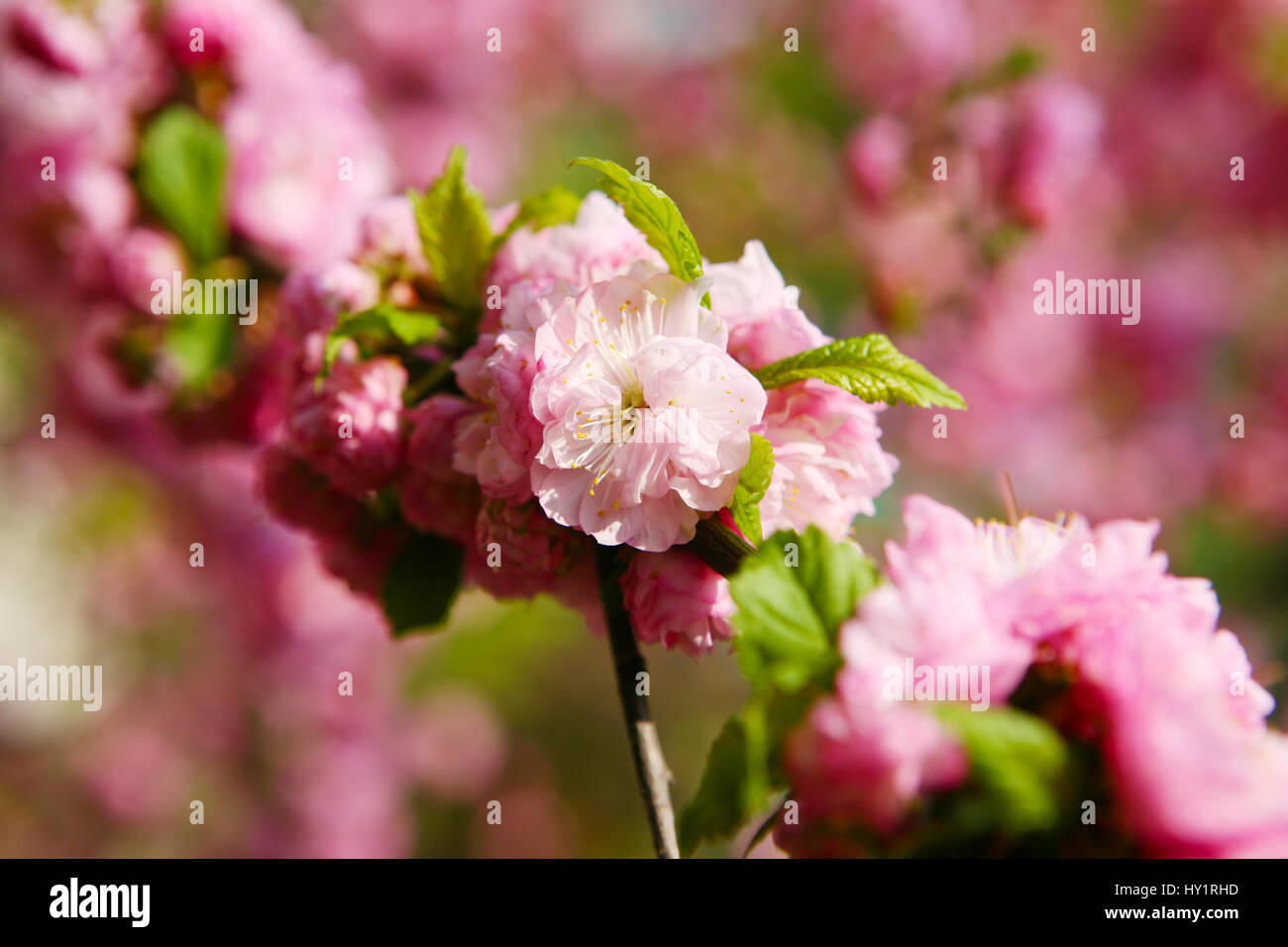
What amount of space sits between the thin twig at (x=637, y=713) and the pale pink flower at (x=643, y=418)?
0.09m

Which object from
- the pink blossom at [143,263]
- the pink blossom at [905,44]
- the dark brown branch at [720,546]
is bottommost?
the dark brown branch at [720,546]

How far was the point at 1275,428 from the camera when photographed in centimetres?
301

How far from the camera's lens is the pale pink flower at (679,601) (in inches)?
27.7

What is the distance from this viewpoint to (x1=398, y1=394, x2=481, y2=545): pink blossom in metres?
0.81

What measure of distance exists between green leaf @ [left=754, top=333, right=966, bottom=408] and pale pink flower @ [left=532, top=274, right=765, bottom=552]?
0.06 metres

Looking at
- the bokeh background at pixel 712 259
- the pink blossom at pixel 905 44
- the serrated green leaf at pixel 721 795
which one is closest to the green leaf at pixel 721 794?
the serrated green leaf at pixel 721 795

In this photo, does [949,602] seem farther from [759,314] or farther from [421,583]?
[421,583]

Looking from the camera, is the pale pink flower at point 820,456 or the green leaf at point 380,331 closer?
the pale pink flower at point 820,456

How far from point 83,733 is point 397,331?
10.4 feet

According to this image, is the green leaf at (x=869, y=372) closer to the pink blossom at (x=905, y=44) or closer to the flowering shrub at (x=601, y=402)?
the flowering shrub at (x=601, y=402)

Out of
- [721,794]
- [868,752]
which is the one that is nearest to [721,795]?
[721,794]

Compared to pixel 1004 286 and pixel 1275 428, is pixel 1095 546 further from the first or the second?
pixel 1275 428

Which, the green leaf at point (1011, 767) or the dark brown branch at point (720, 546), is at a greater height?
the dark brown branch at point (720, 546)

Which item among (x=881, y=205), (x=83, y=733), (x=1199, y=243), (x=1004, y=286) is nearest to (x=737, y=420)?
(x=881, y=205)
